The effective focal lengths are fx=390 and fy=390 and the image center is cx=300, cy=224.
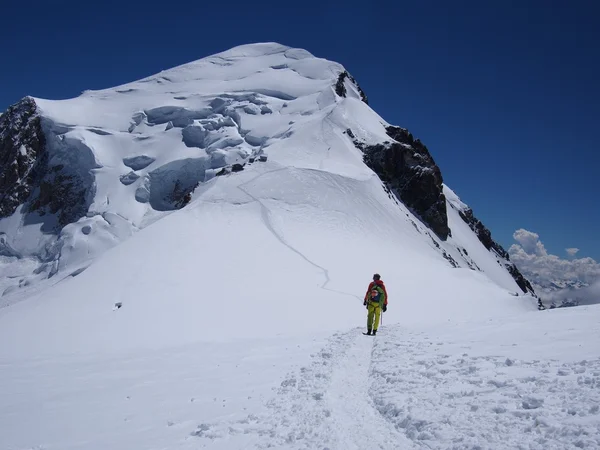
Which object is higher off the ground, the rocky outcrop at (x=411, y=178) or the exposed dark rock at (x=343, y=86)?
the exposed dark rock at (x=343, y=86)

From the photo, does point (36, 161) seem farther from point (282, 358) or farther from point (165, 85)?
point (282, 358)

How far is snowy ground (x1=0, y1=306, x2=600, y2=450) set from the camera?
520 centimetres

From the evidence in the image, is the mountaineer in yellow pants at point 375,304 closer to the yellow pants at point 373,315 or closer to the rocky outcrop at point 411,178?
the yellow pants at point 373,315

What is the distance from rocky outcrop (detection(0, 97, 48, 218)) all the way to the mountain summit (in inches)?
8.5

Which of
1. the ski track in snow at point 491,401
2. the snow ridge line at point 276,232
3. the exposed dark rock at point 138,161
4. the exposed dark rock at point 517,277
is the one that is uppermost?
the exposed dark rock at point 138,161

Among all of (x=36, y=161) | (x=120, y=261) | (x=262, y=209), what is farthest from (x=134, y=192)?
(x=120, y=261)

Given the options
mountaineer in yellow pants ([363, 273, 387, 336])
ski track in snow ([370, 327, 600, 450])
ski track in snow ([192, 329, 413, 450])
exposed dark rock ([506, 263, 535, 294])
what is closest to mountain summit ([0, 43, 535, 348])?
exposed dark rock ([506, 263, 535, 294])

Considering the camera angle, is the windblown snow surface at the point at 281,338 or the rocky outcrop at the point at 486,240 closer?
the windblown snow surface at the point at 281,338

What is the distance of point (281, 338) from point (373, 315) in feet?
10.9

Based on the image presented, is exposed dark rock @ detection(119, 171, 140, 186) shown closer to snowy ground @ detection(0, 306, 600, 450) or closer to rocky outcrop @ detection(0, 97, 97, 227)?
rocky outcrop @ detection(0, 97, 97, 227)

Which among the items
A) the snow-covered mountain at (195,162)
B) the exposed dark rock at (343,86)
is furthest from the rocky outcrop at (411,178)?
the exposed dark rock at (343,86)

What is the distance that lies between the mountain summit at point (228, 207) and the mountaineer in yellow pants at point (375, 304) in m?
2.61

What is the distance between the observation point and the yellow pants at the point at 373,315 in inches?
516

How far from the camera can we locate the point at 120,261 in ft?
68.4
